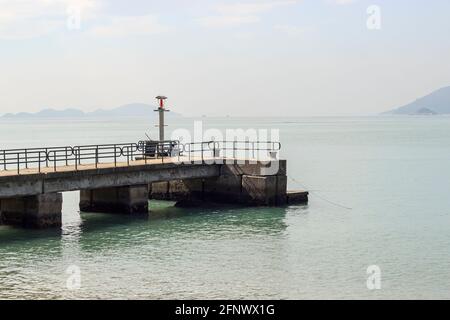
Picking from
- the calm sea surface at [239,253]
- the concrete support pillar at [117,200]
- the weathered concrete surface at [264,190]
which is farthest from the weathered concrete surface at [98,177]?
the weathered concrete surface at [264,190]

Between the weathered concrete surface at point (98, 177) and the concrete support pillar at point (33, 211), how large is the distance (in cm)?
42

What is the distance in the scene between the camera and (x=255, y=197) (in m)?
41.9

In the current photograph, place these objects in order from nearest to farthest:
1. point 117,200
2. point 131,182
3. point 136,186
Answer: point 131,182
point 136,186
point 117,200

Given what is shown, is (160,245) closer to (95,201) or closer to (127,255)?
(127,255)

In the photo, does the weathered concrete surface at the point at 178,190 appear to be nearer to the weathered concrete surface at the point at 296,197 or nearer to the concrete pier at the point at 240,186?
the concrete pier at the point at 240,186

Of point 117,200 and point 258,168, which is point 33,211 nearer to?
point 117,200

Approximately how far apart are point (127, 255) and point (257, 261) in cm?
499

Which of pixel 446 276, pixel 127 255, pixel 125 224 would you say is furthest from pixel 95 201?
pixel 446 276

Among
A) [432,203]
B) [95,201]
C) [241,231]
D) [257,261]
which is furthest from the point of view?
[432,203]

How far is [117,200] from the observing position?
131ft
